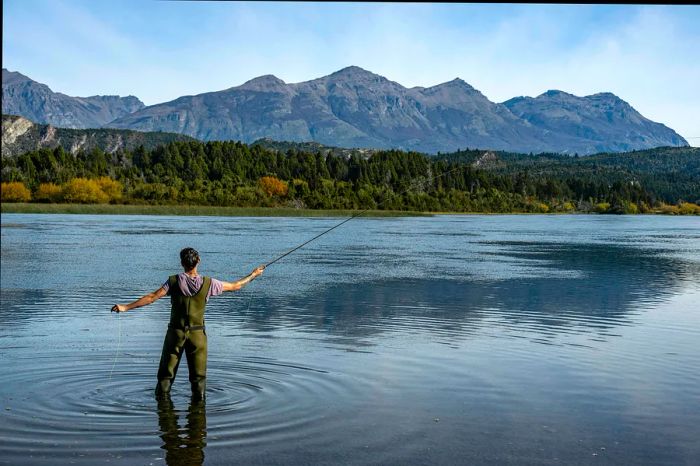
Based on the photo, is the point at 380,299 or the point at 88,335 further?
the point at 380,299

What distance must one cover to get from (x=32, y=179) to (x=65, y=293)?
132123 mm

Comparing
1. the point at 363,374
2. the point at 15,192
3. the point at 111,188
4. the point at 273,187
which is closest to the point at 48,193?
the point at 15,192

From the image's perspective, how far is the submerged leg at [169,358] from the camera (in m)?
11.3

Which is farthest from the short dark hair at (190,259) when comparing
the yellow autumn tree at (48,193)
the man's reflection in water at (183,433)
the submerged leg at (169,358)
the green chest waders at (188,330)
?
the yellow autumn tree at (48,193)

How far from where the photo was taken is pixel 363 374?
14148mm

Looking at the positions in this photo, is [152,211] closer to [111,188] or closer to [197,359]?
[111,188]

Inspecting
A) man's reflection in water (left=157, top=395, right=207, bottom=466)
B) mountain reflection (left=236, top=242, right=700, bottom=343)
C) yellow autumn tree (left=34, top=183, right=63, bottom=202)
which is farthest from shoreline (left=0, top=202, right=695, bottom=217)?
man's reflection in water (left=157, top=395, right=207, bottom=466)

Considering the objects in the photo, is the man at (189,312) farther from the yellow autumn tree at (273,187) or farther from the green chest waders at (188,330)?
the yellow autumn tree at (273,187)

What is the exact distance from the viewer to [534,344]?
18.0m

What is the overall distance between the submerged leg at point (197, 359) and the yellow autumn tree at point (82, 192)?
13736 centimetres

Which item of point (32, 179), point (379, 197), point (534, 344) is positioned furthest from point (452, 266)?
point (379, 197)

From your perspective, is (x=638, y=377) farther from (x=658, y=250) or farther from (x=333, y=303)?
(x=658, y=250)

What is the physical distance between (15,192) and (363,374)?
132300mm

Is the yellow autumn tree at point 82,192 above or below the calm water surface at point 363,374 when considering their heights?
above
